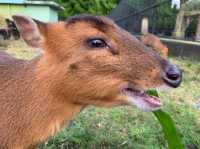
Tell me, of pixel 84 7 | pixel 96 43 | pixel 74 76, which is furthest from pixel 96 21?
pixel 84 7

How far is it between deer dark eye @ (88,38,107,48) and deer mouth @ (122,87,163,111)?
0.28 meters

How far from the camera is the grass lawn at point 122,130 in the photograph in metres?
4.26

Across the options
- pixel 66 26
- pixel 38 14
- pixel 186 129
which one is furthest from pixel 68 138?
pixel 38 14

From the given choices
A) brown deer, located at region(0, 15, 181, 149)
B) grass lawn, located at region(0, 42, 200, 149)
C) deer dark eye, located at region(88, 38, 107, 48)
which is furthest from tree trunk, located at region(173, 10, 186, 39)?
deer dark eye, located at region(88, 38, 107, 48)

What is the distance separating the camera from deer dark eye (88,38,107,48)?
2.93 m

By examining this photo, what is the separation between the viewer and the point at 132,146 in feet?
14.0

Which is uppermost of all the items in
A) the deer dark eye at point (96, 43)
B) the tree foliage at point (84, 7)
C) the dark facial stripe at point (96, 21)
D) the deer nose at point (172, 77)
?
the dark facial stripe at point (96, 21)

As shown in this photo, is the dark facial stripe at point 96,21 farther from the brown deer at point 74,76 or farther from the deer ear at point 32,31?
the deer ear at point 32,31

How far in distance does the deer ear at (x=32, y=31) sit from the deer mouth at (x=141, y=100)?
0.61 m

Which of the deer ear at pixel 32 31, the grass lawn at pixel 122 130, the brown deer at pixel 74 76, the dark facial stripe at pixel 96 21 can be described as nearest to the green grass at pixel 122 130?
the grass lawn at pixel 122 130

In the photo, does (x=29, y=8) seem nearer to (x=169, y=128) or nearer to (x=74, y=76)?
(x=169, y=128)

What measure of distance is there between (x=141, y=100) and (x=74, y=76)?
0.40 meters

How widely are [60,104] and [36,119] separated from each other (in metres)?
0.19

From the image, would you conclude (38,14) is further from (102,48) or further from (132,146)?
(102,48)
